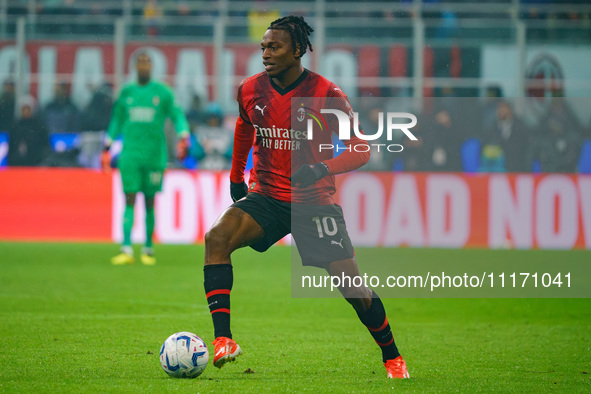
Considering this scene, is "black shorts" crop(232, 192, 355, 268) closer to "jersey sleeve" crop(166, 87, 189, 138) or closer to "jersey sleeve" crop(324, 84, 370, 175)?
"jersey sleeve" crop(324, 84, 370, 175)

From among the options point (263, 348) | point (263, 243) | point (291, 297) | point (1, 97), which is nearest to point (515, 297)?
point (291, 297)

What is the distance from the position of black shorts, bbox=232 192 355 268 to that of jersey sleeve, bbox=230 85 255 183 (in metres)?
0.36

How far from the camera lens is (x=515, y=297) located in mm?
9602

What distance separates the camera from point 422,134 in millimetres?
14664

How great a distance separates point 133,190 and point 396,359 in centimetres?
673

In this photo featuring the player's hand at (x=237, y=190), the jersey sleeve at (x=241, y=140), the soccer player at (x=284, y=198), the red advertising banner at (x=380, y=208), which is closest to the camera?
the soccer player at (x=284, y=198)

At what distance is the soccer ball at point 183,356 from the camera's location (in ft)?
16.5

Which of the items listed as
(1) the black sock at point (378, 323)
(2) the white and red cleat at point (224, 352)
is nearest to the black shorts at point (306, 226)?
(1) the black sock at point (378, 323)

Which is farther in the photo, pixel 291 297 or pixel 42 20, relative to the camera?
pixel 42 20

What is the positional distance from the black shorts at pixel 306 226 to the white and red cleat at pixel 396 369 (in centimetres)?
67

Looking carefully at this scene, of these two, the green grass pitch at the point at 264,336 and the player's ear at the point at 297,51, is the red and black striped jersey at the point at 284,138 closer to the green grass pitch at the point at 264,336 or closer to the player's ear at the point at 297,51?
the player's ear at the point at 297,51

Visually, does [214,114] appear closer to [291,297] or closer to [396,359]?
[291,297]

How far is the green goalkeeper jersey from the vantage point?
1149 centimetres

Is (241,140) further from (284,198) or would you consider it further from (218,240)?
(218,240)
